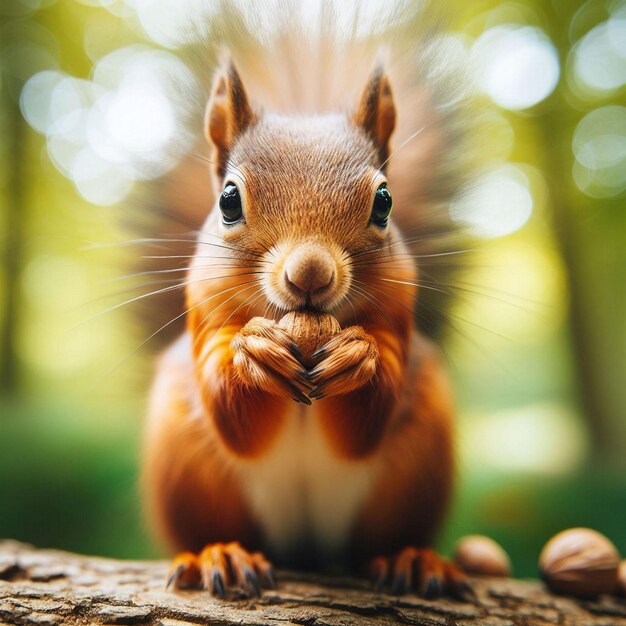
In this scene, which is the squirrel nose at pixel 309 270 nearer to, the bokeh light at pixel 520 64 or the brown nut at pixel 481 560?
the brown nut at pixel 481 560

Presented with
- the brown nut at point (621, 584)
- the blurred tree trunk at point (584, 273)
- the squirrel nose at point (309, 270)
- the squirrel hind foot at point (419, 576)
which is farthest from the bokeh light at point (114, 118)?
the blurred tree trunk at point (584, 273)

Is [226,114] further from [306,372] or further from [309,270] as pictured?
[306,372]

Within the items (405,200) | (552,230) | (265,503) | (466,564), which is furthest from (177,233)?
Answer: (552,230)

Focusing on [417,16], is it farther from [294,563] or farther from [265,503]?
[294,563]

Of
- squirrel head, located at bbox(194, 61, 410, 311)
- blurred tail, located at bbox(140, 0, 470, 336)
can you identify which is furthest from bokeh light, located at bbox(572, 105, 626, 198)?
squirrel head, located at bbox(194, 61, 410, 311)

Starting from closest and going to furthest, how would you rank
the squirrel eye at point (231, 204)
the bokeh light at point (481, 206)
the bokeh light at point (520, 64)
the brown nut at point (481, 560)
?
1. the squirrel eye at point (231, 204)
2. the bokeh light at point (481, 206)
3. the brown nut at point (481, 560)
4. the bokeh light at point (520, 64)

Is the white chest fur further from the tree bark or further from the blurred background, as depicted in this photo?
the blurred background
